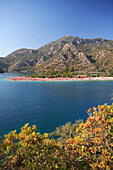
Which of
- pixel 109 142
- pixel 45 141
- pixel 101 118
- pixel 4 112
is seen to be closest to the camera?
pixel 45 141

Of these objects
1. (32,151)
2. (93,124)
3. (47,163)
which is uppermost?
(93,124)

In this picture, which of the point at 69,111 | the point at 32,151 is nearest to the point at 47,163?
the point at 32,151

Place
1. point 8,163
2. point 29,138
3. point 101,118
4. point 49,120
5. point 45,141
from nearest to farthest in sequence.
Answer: point 8,163, point 29,138, point 45,141, point 101,118, point 49,120

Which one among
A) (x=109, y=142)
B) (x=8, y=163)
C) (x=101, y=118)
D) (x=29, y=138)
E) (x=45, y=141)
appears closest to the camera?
(x=8, y=163)

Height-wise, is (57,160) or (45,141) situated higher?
(45,141)

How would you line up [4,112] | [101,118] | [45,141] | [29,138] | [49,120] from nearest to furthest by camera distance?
[29,138] < [45,141] < [101,118] < [49,120] < [4,112]

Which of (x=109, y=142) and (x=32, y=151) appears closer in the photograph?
(x=32, y=151)

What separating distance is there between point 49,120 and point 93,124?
55.9 feet

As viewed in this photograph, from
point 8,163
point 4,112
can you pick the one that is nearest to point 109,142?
point 8,163

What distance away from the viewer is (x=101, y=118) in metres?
9.77

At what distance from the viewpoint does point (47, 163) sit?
22.1 ft

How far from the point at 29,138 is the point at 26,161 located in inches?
52.6

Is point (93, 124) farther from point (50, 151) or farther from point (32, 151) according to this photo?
point (32, 151)

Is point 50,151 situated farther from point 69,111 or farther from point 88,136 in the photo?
point 69,111
